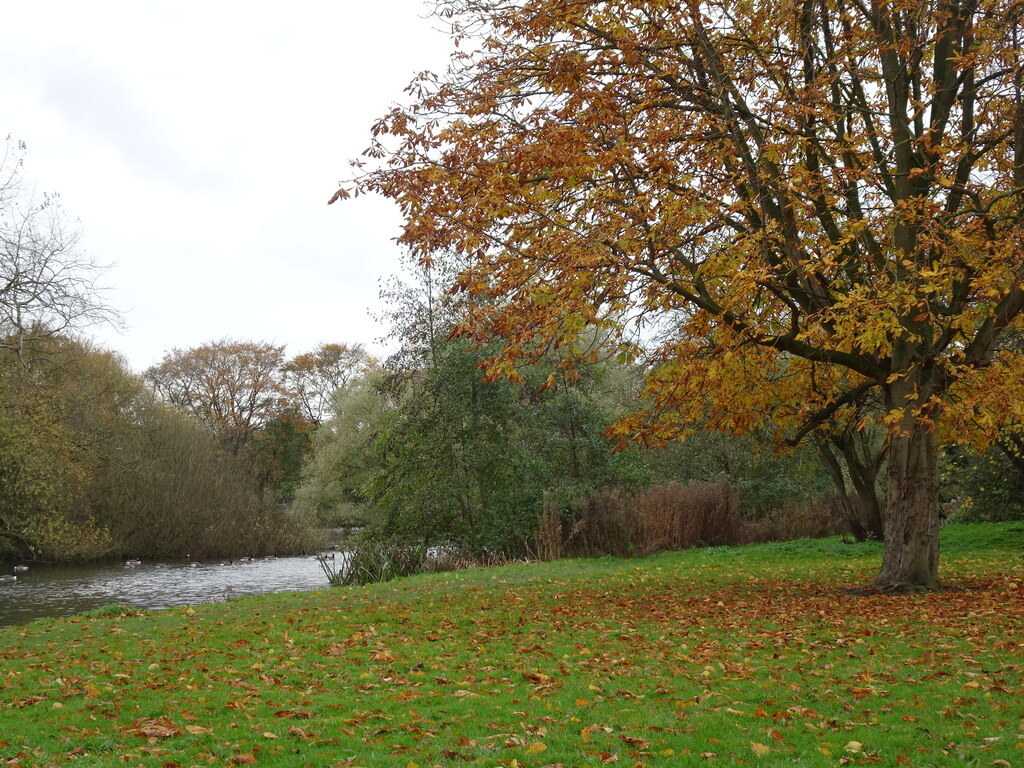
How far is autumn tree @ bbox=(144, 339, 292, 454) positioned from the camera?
1973 inches

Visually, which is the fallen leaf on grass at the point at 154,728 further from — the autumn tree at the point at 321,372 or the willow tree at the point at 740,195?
the autumn tree at the point at 321,372

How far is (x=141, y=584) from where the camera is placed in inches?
864

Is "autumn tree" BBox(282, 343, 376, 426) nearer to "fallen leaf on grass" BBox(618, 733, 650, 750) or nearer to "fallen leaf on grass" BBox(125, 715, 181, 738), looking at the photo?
"fallen leaf on grass" BBox(125, 715, 181, 738)

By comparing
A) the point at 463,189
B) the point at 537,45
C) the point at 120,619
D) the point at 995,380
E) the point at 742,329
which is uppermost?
the point at 537,45

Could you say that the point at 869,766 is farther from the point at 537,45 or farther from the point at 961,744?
the point at 537,45

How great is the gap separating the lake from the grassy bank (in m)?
6.94

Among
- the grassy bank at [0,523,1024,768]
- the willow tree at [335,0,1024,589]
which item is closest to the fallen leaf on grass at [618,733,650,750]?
the grassy bank at [0,523,1024,768]

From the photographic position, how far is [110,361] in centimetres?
3353

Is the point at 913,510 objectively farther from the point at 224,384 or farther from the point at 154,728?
the point at 224,384

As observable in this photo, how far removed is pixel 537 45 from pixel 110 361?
95.4 ft

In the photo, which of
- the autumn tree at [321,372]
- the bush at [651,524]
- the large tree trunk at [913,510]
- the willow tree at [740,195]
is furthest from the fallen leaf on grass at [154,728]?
the autumn tree at [321,372]

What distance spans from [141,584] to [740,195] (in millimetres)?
19182

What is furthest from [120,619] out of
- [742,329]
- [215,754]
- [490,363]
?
[742,329]

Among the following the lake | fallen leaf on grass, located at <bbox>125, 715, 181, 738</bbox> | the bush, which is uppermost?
the bush
